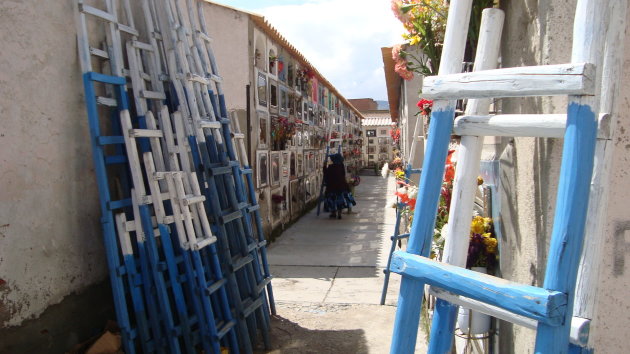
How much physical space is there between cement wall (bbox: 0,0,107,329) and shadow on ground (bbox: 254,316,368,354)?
5.35 ft

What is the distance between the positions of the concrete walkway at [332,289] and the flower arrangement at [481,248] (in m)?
1.94

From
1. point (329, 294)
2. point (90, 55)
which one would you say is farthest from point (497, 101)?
point (329, 294)

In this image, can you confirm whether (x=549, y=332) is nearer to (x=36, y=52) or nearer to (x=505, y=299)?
(x=505, y=299)

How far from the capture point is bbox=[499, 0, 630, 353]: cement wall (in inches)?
60.9

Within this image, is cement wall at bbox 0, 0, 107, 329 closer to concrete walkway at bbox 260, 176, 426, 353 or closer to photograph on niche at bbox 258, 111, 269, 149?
concrete walkway at bbox 260, 176, 426, 353

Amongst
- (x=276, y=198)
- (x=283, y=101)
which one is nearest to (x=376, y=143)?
(x=283, y=101)

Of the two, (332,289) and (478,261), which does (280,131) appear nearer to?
(332,289)

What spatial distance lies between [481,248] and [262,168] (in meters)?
6.72

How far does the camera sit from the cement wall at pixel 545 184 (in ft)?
5.08

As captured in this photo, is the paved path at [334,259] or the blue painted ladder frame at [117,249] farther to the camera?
the paved path at [334,259]

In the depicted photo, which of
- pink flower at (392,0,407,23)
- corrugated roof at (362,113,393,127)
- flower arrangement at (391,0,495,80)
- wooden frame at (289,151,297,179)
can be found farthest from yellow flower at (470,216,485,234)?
corrugated roof at (362,113,393,127)

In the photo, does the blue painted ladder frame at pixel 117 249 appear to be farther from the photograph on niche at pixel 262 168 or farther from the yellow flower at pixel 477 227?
the photograph on niche at pixel 262 168

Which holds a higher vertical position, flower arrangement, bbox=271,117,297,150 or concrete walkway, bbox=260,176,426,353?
flower arrangement, bbox=271,117,297,150

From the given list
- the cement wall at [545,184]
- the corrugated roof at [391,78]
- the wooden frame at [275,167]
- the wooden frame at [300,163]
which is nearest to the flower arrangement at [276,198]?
the wooden frame at [275,167]
